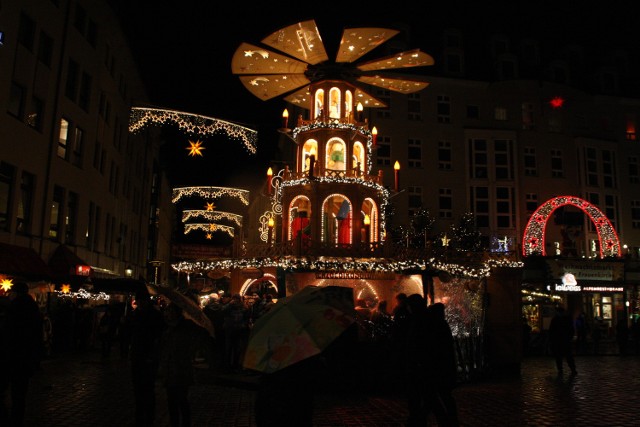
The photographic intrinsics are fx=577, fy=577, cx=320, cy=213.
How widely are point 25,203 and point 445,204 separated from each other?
24.9 meters

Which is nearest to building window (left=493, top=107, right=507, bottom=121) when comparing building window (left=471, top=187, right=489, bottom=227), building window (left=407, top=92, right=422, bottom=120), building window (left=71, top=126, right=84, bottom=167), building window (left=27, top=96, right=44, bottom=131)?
building window (left=471, top=187, right=489, bottom=227)

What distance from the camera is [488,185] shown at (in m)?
37.5

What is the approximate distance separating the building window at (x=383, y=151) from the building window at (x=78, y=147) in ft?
57.7

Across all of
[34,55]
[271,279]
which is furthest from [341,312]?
[34,55]

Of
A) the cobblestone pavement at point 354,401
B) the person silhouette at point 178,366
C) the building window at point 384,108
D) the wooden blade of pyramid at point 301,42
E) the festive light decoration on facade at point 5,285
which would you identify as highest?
the building window at point 384,108

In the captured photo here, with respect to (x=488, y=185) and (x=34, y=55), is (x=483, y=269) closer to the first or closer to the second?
(x=34, y=55)

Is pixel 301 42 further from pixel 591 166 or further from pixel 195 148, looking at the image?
pixel 591 166

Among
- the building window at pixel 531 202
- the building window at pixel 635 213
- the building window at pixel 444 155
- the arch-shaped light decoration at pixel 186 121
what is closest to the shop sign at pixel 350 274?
the arch-shaped light decoration at pixel 186 121

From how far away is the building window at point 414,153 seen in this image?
3700cm

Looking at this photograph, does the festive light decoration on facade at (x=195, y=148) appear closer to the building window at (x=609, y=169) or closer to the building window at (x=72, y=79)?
the building window at (x=72, y=79)

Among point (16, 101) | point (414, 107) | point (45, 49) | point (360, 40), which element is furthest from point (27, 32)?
point (414, 107)

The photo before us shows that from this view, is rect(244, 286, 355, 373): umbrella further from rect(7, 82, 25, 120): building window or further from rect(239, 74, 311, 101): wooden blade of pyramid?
rect(239, 74, 311, 101): wooden blade of pyramid

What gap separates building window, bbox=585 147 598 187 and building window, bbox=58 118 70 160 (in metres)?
32.2

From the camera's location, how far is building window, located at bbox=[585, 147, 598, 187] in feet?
128
